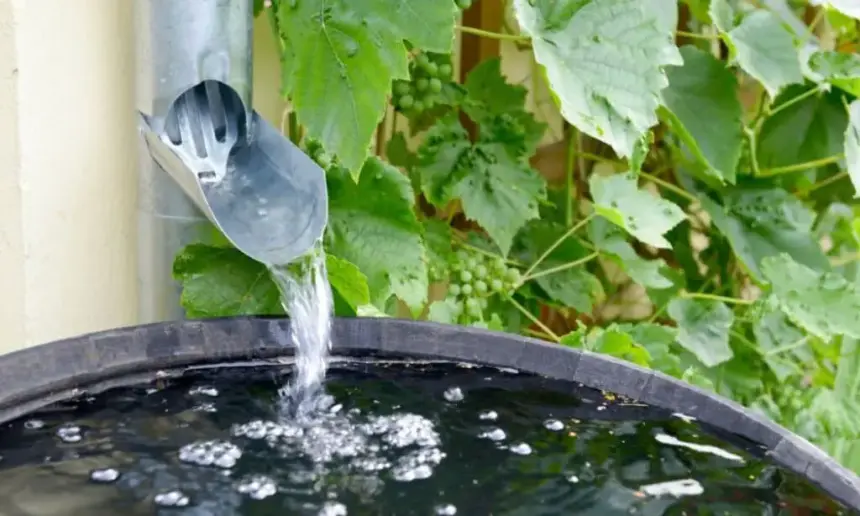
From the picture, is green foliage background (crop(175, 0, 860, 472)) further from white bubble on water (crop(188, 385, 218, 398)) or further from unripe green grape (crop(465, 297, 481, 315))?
white bubble on water (crop(188, 385, 218, 398))

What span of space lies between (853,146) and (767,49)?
155 mm

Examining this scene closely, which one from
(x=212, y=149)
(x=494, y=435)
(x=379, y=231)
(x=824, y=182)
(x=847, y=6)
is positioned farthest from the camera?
(x=824, y=182)

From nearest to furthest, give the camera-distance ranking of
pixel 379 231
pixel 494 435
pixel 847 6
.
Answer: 1. pixel 494 435
2. pixel 379 231
3. pixel 847 6

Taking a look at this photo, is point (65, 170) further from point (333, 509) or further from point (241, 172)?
A: point (333, 509)

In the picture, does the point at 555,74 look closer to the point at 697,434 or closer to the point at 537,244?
the point at 697,434

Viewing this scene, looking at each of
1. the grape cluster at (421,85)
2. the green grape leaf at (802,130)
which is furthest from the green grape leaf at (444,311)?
the green grape leaf at (802,130)

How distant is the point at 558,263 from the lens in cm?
124

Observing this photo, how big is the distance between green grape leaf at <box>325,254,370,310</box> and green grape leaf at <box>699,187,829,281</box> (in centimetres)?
64

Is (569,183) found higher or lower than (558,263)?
higher

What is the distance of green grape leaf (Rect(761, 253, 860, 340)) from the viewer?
3.59 feet

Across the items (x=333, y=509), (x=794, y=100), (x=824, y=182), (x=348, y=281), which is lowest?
(x=333, y=509)

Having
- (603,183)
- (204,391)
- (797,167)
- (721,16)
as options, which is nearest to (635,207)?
(603,183)

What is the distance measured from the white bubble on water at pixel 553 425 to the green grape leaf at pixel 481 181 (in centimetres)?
40

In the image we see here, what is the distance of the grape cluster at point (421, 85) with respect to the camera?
1068mm
